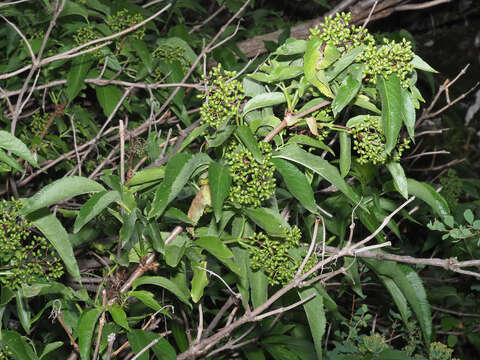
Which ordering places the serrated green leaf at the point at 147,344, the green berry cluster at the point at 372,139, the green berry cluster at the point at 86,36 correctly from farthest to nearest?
the green berry cluster at the point at 86,36 < the serrated green leaf at the point at 147,344 < the green berry cluster at the point at 372,139

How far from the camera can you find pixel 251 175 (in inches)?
37.5

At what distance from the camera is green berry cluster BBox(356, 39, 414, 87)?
90cm

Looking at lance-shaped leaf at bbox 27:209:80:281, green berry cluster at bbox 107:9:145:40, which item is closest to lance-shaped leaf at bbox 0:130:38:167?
lance-shaped leaf at bbox 27:209:80:281

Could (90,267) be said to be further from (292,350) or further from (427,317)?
(427,317)

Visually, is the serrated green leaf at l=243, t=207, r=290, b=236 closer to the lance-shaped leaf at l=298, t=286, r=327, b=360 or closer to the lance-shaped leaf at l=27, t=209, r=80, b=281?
the lance-shaped leaf at l=298, t=286, r=327, b=360

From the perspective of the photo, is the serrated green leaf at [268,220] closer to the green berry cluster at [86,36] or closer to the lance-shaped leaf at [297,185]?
the lance-shaped leaf at [297,185]

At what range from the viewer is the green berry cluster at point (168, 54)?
1.86 meters

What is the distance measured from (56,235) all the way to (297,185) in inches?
18.3

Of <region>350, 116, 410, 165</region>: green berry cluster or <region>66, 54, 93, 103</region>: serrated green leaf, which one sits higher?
<region>350, 116, 410, 165</region>: green berry cluster

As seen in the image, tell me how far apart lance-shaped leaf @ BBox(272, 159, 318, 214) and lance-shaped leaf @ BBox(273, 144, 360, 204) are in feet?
0.07

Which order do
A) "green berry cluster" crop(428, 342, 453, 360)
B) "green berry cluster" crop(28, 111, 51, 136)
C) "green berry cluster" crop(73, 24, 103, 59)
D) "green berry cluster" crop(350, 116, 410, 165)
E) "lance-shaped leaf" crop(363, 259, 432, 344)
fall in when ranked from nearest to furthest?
"green berry cluster" crop(350, 116, 410, 165) < "lance-shaped leaf" crop(363, 259, 432, 344) < "green berry cluster" crop(428, 342, 453, 360) < "green berry cluster" crop(73, 24, 103, 59) < "green berry cluster" crop(28, 111, 51, 136)

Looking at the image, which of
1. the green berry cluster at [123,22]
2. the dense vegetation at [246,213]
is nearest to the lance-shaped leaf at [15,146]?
the dense vegetation at [246,213]

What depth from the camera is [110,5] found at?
1943 millimetres

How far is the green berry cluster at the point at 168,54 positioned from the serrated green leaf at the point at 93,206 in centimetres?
97
